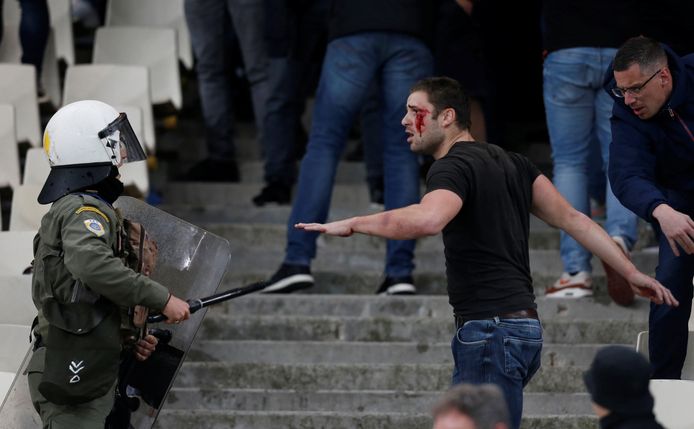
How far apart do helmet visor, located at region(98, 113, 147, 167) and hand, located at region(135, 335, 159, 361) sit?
0.63m

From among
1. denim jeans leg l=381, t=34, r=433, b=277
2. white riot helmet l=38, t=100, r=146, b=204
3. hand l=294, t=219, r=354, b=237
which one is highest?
hand l=294, t=219, r=354, b=237

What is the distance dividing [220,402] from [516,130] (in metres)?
3.98

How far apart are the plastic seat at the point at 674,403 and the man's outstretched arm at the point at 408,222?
904 mm

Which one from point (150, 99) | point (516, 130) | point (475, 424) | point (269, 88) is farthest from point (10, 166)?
point (475, 424)

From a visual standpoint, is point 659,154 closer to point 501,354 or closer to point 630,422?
point 501,354

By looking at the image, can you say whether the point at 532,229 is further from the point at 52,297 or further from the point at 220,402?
the point at 52,297

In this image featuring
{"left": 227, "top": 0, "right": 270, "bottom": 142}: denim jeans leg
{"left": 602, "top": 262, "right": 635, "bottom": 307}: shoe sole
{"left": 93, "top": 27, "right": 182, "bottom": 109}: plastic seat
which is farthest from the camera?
{"left": 93, "top": 27, "right": 182, "bottom": 109}: plastic seat

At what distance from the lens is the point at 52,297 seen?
4785 mm

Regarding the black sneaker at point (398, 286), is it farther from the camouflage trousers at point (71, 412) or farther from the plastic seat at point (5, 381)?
the camouflage trousers at point (71, 412)

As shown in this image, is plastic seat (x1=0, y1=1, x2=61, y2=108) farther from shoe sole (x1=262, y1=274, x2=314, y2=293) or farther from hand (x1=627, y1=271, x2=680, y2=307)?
hand (x1=627, y1=271, x2=680, y2=307)

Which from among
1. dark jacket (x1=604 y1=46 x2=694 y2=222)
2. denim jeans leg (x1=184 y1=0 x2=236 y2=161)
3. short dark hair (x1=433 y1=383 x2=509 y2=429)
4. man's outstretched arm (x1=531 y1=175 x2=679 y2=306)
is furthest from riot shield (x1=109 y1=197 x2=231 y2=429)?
denim jeans leg (x1=184 y1=0 x2=236 y2=161)

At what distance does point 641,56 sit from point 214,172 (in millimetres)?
Answer: 3915

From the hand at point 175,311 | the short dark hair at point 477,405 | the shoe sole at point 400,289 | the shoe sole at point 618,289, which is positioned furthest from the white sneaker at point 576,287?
the short dark hair at point 477,405

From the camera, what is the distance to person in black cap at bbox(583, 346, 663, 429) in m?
3.62
